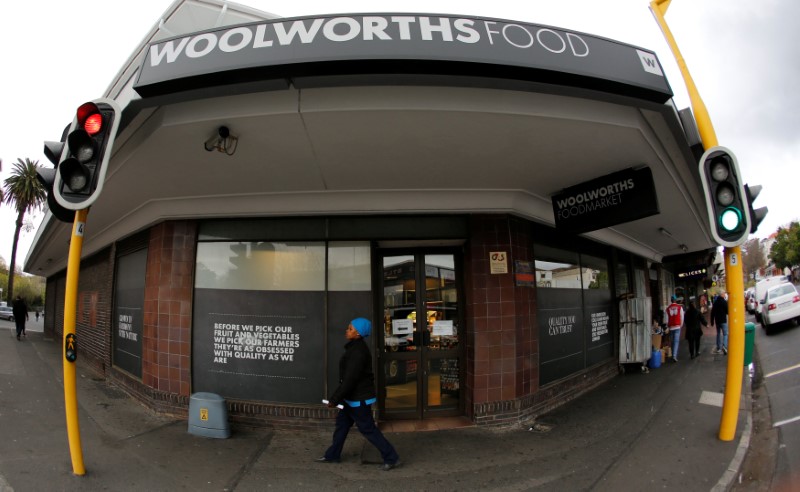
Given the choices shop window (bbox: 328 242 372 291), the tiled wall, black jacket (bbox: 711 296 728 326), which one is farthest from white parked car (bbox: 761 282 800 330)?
shop window (bbox: 328 242 372 291)

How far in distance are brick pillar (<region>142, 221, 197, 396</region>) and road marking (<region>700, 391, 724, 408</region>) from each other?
8.28 m

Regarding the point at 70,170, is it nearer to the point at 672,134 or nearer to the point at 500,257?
the point at 500,257

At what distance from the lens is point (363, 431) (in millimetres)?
4441

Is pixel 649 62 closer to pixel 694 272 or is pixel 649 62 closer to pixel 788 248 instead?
pixel 694 272

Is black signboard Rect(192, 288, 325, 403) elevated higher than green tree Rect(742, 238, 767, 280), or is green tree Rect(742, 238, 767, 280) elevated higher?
green tree Rect(742, 238, 767, 280)

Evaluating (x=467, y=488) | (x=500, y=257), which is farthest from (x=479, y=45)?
(x=467, y=488)

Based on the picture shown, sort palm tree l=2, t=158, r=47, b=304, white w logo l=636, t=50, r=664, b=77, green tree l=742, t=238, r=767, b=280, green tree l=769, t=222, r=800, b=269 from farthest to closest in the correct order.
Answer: green tree l=742, t=238, r=767, b=280, green tree l=769, t=222, r=800, b=269, palm tree l=2, t=158, r=47, b=304, white w logo l=636, t=50, r=664, b=77

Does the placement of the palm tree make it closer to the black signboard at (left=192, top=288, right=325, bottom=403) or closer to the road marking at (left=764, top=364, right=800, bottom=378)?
the black signboard at (left=192, top=288, right=325, bottom=403)

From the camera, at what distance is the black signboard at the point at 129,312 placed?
7.45m

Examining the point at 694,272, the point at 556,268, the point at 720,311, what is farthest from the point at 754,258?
the point at 556,268

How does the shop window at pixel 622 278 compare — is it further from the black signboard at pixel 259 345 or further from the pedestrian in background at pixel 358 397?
the pedestrian in background at pixel 358 397

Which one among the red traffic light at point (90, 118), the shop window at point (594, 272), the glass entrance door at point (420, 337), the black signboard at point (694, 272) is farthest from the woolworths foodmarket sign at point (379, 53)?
the black signboard at point (694, 272)

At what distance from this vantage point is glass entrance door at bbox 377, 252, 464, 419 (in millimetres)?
6160

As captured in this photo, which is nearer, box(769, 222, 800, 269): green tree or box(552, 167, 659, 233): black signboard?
box(552, 167, 659, 233): black signboard
